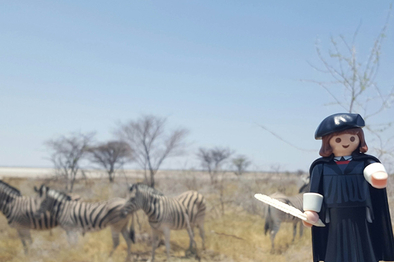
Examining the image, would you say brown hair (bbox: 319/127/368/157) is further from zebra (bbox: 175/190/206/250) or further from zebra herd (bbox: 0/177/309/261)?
zebra (bbox: 175/190/206/250)

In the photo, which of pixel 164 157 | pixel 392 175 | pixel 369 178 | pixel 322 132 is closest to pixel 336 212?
pixel 369 178

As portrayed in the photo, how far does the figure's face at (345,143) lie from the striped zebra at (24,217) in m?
6.22

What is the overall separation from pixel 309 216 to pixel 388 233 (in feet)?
1.97

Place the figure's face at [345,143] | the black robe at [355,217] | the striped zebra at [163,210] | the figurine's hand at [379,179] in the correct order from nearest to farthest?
1. the figurine's hand at [379,179]
2. the black robe at [355,217]
3. the figure's face at [345,143]
4. the striped zebra at [163,210]

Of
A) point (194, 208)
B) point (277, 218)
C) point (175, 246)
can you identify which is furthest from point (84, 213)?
point (277, 218)

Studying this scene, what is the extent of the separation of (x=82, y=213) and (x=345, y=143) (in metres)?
5.91

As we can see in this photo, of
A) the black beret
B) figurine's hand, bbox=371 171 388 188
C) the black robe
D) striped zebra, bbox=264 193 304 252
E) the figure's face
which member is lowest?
striped zebra, bbox=264 193 304 252

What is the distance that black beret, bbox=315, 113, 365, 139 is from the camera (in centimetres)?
257

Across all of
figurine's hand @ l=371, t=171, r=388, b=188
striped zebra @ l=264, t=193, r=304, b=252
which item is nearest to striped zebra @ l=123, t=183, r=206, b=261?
striped zebra @ l=264, t=193, r=304, b=252

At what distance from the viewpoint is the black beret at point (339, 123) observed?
2574mm

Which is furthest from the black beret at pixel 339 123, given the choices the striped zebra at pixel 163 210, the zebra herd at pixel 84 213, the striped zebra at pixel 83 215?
the striped zebra at pixel 83 215

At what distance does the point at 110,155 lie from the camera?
64.5 ft

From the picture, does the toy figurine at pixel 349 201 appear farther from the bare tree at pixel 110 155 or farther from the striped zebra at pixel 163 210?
the bare tree at pixel 110 155

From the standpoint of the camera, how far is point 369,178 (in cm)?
242
